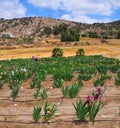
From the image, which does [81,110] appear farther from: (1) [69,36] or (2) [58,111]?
(1) [69,36]

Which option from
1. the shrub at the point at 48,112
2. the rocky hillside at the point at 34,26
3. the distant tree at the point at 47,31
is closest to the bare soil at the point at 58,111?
the shrub at the point at 48,112

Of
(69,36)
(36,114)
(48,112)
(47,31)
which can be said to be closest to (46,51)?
(69,36)

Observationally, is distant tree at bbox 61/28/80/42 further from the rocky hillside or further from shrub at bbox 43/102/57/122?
shrub at bbox 43/102/57/122

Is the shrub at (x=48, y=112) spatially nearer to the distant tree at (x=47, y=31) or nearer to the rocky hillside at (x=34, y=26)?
the distant tree at (x=47, y=31)

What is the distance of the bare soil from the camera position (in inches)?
339

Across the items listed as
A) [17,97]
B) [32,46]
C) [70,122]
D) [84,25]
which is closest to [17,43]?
[32,46]

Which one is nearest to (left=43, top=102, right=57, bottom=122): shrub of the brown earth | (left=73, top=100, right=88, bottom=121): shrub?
(left=73, top=100, right=88, bottom=121): shrub

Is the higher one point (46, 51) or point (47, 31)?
point (47, 31)

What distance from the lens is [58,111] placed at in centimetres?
1009

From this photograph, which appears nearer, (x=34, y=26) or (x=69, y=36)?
(x=69, y=36)

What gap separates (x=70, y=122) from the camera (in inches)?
344

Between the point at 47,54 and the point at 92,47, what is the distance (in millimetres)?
7432

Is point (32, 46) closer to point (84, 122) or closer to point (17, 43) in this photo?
point (17, 43)

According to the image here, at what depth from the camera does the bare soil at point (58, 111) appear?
8.62 metres
